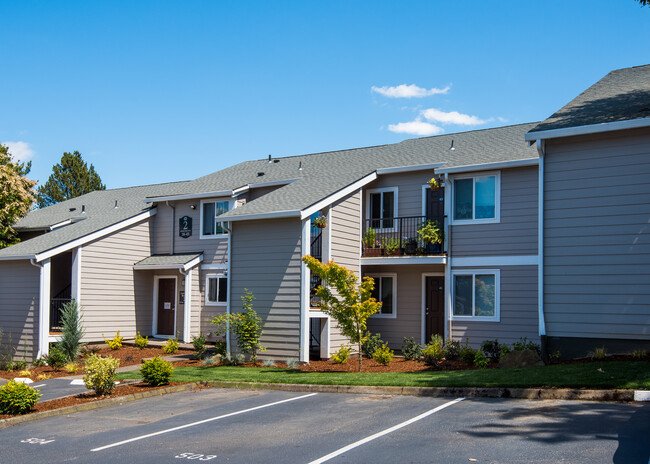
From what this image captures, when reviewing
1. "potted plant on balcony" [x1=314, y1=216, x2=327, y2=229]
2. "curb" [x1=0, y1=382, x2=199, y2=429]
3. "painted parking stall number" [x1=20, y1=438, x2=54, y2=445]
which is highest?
"potted plant on balcony" [x1=314, y1=216, x2=327, y2=229]

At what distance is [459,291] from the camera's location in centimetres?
1839

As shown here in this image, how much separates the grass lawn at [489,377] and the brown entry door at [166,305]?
7.91m

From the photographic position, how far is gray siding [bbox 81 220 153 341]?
22000mm

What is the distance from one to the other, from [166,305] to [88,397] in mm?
11231

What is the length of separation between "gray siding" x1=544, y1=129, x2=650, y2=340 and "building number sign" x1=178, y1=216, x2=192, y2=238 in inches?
553

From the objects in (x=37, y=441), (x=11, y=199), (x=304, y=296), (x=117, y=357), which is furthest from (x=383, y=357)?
(x=11, y=199)

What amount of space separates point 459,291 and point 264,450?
37.0 ft

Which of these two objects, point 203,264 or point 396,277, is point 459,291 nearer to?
point 396,277

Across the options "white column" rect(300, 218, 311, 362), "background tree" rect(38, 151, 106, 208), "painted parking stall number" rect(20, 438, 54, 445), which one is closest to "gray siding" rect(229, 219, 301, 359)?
"white column" rect(300, 218, 311, 362)

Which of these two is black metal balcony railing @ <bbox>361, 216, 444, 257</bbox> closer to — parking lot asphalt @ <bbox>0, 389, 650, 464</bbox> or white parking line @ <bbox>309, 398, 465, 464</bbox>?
parking lot asphalt @ <bbox>0, 389, 650, 464</bbox>

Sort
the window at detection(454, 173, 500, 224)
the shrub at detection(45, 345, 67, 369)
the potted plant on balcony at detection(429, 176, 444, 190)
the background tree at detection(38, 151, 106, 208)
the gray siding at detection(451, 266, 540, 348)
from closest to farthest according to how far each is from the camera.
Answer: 1. the gray siding at detection(451, 266, 540, 348)
2. the window at detection(454, 173, 500, 224)
3. the potted plant on balcony at detection(429, 176, 444, 190)
4. the shrub at detection(45, 345, 67, 369)
5. the background tree at detection(38, 151, 106, 208)

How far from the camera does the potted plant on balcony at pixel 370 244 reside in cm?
1967

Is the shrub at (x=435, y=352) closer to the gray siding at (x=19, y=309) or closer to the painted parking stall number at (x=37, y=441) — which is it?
the painted parking stall number at (x=37, y=441)

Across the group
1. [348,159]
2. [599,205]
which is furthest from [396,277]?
[599,205]
